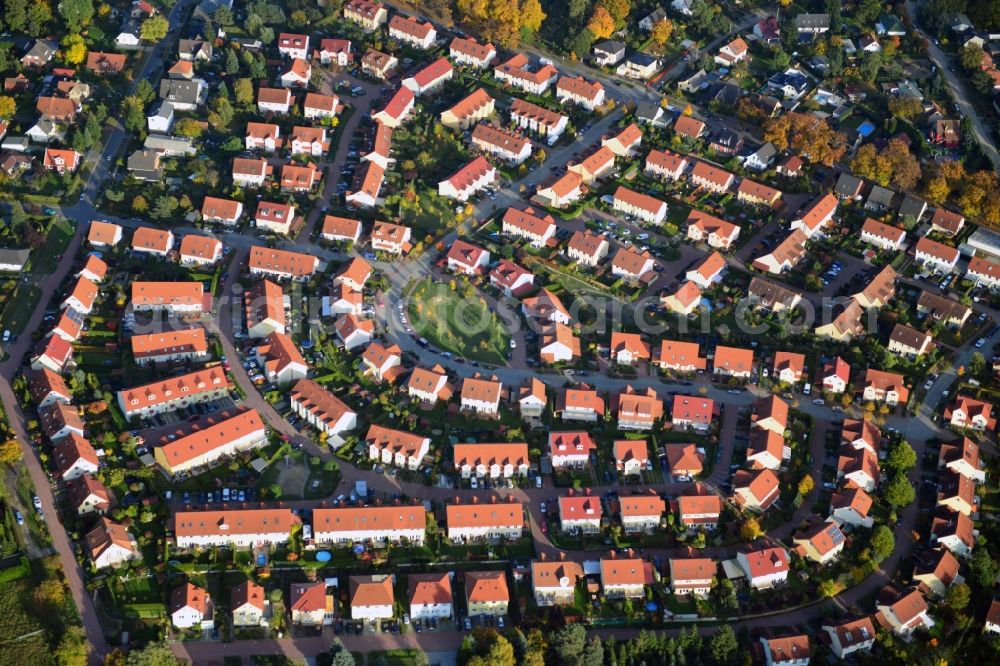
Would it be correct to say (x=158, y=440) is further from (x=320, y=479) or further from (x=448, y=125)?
(x=448, y=125)

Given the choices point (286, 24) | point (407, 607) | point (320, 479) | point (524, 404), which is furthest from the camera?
point (286, 24)

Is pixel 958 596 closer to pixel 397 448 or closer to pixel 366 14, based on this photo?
pixel 397 448

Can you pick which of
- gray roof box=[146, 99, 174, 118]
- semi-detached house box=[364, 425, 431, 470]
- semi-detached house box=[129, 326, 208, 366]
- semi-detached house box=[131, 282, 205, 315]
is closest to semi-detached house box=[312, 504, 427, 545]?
Result: semi-detached house box=[364, 425, 431, 470]

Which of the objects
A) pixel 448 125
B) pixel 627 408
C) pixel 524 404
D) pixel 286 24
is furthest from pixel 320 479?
pixel 286 24

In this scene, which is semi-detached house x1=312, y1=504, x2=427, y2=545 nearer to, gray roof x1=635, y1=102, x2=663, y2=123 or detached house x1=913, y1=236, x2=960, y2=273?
detached house x1=913, y1=236, x2=960, y2=273

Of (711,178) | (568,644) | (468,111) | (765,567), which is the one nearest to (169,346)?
(568,644)
